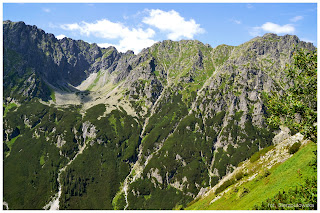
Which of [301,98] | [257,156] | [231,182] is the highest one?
[301,98]

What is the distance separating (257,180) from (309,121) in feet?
93.5

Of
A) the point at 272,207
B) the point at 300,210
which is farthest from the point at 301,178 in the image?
the point at 300,210

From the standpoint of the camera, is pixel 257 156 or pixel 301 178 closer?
pixel 301 178

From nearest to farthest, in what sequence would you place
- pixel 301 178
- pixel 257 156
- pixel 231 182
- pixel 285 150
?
pixel 301 178, pixel 285 150, pixel 231 182, pixel 257 156

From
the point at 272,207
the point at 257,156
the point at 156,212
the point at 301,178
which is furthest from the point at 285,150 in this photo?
the point at 156,212

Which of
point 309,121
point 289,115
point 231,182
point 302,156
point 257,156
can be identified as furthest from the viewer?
point 257,156

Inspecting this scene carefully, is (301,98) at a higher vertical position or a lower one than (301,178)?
higher

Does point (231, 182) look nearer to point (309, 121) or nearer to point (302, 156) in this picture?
point (302, 156)

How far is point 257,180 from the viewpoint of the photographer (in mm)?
44500

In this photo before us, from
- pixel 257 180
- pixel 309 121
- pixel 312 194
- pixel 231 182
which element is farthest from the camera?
pixel 231 182

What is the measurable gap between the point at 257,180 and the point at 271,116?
27.4m

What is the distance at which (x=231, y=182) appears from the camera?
60.4 m

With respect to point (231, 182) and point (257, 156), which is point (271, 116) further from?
point (257, 156)

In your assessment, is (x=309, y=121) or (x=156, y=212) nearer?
(x=309, y=121)
